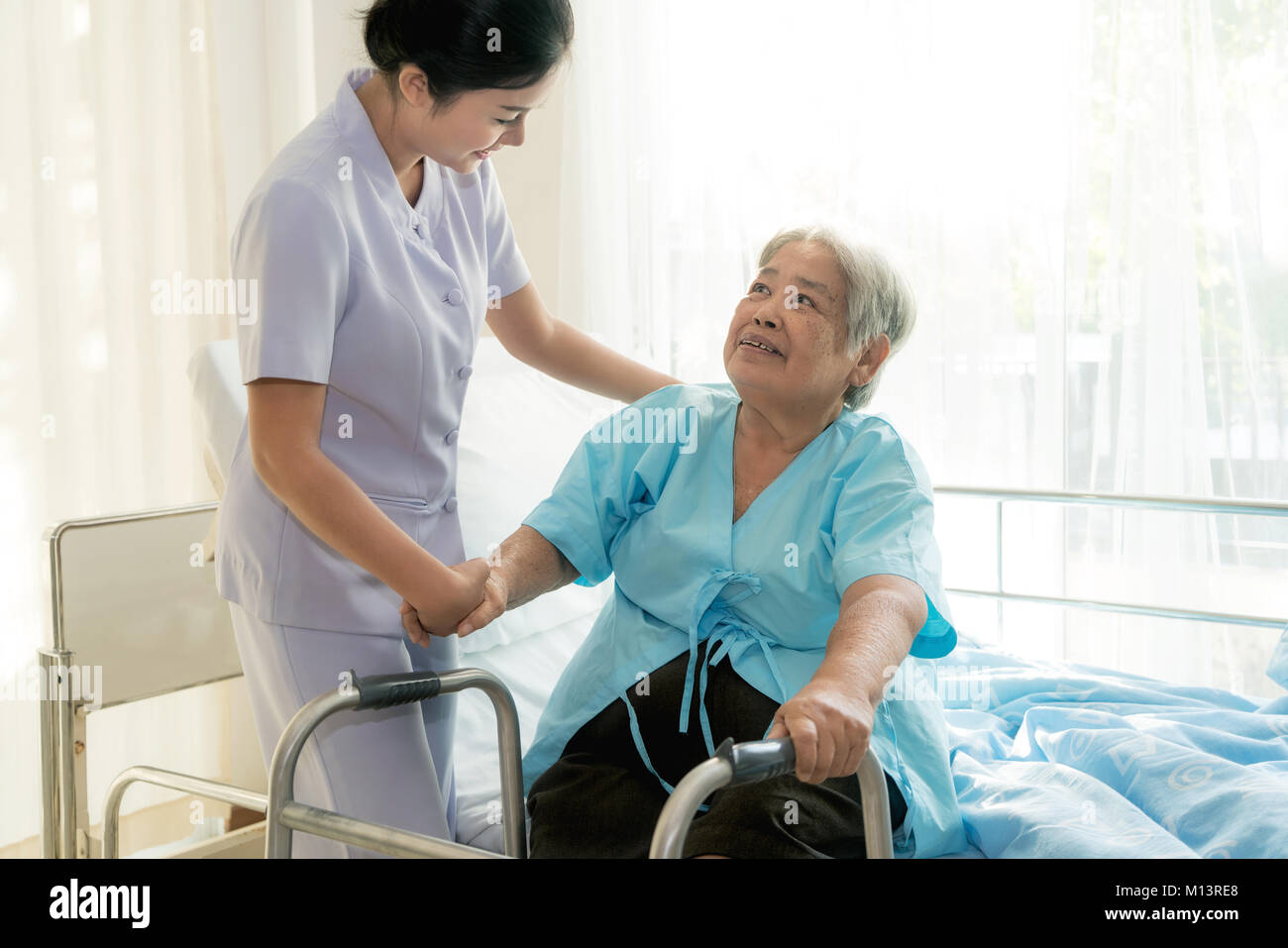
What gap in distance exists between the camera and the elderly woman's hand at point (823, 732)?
0.96 metres

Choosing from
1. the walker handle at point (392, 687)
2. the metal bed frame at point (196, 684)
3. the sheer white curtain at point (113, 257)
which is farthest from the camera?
the sheer white curtain at point (113, 257)

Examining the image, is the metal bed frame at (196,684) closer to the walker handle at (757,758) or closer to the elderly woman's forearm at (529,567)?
the walker handle at (757,758)

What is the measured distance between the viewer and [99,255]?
277cm

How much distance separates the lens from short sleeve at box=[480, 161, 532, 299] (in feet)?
5.05

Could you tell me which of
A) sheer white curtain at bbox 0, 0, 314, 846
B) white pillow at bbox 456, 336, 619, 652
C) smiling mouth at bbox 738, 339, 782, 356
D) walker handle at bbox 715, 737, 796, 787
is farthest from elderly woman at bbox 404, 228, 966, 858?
sheer white curtain at bbox 0, 0, 314, 846

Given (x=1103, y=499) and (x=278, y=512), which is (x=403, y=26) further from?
(x=1103, y=499)

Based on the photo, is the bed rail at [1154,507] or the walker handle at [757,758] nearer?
the walker handle at [757,758]

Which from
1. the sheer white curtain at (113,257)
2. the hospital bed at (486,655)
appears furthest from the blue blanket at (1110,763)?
the sheer white curtain at (113,257)

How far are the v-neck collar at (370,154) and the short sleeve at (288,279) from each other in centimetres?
12

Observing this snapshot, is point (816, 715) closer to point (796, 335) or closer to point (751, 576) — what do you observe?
point (751, 576)

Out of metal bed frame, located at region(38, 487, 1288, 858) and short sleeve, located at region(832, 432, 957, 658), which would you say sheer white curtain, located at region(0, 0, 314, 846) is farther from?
short sleeve, located at region(832, 432, 957, 658)

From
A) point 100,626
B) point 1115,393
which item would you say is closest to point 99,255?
point 100,626

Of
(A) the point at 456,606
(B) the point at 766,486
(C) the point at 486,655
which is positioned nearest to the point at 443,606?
(A) the point at 456,606

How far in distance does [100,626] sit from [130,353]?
116 centimetres
